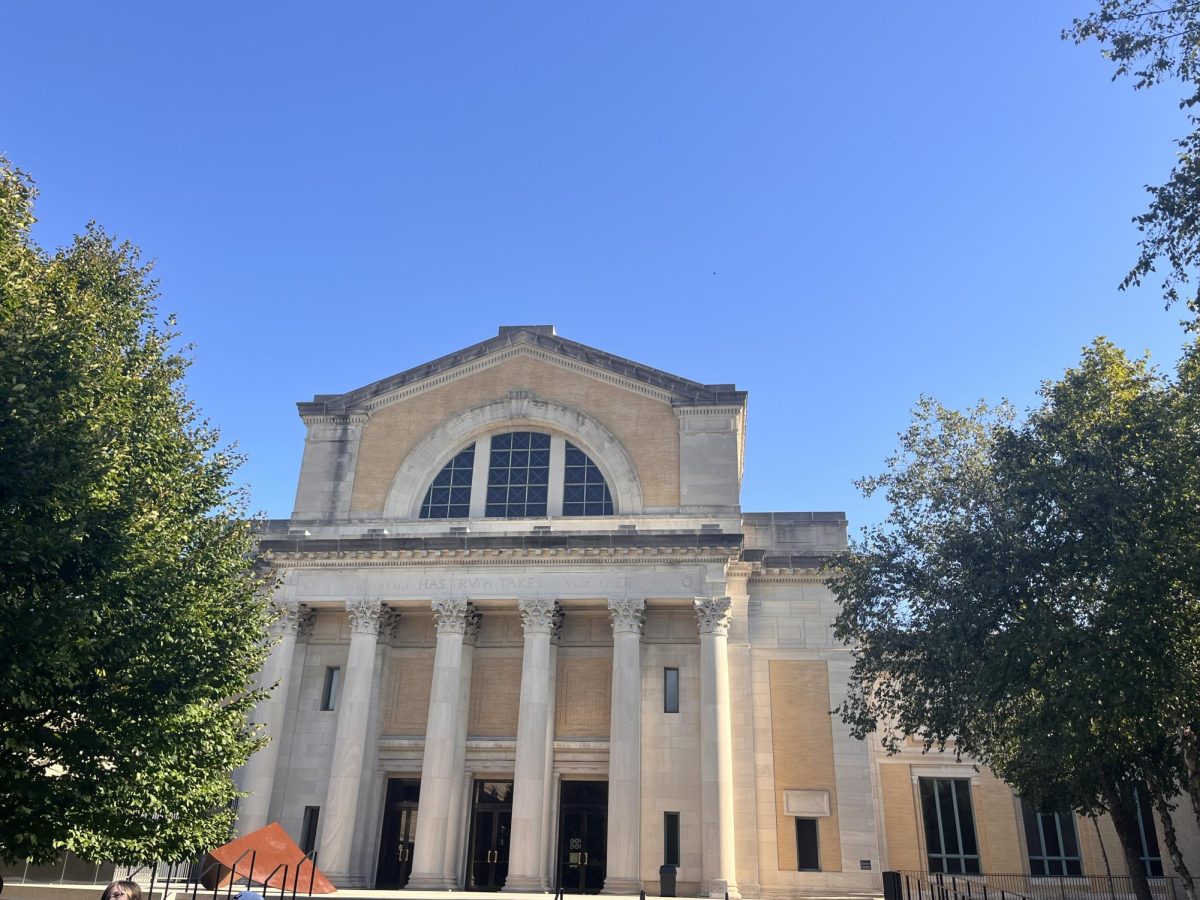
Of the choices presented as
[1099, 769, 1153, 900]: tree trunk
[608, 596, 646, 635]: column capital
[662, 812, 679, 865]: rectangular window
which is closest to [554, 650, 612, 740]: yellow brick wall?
[608, 596, 646, 635]: column capital

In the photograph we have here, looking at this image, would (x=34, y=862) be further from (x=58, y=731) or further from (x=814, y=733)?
(x=814, y=733)

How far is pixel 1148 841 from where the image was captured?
94.8 feet

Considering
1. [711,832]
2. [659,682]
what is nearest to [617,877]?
[711,832]

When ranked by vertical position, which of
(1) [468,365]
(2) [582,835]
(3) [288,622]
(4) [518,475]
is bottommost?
(2) [582,835]

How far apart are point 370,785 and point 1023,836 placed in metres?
19.8

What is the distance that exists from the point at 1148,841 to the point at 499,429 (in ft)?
80.4

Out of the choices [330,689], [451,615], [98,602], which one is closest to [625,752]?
[451,615]

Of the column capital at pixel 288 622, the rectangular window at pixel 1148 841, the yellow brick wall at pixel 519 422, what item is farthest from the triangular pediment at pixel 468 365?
the rectangular window at pixel 1148 841

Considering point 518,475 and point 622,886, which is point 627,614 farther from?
point 622,886

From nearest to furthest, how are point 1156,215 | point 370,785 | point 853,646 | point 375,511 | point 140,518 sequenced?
1. point 1156,215
2. point 140,518
3. point 370,785
4. point 853,646
5. point 375,511

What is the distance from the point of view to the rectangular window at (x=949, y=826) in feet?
91.3

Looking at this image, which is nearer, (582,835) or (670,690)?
(582,835)

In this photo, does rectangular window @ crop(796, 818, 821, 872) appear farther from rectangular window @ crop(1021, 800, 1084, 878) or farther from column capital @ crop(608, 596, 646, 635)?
column capital @ crop(608, 596, 646, 635)

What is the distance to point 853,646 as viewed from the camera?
96.1 feet
